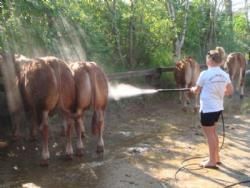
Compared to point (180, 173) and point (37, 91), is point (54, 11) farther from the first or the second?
point (180, 173)

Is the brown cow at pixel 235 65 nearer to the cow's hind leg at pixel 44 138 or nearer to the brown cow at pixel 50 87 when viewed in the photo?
the brown cow at pixel 50 87

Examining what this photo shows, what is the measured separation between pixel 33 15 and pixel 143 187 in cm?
536

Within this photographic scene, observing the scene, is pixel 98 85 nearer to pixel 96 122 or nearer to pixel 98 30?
pixel 96 122

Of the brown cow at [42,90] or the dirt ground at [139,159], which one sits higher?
the brown cow at [42,90]

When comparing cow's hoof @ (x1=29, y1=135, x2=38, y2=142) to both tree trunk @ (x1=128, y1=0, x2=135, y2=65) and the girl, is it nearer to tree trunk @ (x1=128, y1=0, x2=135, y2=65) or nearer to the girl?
the girl

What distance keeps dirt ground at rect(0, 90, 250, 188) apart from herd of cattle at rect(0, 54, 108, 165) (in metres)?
0.45

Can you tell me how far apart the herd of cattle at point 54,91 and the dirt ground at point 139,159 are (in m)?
0.45

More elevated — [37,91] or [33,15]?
[33,15]

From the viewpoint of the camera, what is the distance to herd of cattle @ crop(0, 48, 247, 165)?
721 centimetres

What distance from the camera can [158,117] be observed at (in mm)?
11891

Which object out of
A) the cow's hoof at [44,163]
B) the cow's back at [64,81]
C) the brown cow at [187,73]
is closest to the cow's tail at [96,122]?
the cow's back at [64,81]

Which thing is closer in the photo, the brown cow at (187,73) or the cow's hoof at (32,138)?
the cow's hoof at (32,138)

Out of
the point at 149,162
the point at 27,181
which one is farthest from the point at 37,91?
the point at 149,162

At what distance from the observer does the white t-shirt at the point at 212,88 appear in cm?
695
